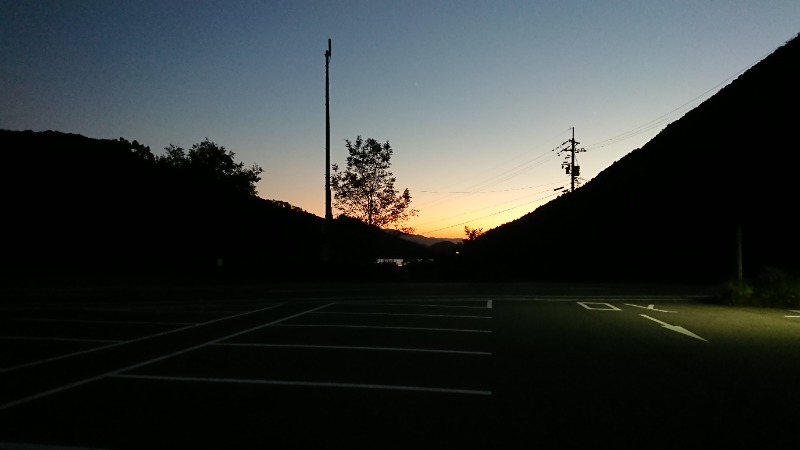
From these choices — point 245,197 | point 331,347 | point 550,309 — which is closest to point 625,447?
point 331,347

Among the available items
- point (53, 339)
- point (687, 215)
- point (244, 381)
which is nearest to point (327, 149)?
point (53, 339)

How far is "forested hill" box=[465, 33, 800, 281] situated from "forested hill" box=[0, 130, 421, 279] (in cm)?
1820

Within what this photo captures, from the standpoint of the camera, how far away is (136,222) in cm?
5419

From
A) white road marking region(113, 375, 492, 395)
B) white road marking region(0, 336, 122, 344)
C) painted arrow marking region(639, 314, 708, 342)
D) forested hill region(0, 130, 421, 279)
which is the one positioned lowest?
painted arrow marking region(639, 314, 708, 342)

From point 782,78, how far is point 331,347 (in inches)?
5074

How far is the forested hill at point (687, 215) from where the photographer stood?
4012 centimetres

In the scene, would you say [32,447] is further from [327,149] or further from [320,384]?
[327,149]

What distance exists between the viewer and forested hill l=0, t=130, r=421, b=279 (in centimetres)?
3650

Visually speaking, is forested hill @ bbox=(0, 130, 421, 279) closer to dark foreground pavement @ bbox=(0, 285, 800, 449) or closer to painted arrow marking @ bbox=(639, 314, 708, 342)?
dark foreground pavement @ bbox=(0, 285, 800, 449)

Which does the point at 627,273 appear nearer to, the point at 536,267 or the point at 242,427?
the point at 536,267

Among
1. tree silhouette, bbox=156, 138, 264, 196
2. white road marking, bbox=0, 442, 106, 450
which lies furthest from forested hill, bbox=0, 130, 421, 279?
white road marking, bbox=0, 442, 106, 450

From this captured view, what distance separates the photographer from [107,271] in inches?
1387

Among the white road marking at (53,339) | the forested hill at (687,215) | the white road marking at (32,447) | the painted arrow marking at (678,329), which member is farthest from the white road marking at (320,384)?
the forested hill at (687,215)

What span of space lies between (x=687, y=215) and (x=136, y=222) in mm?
48980
